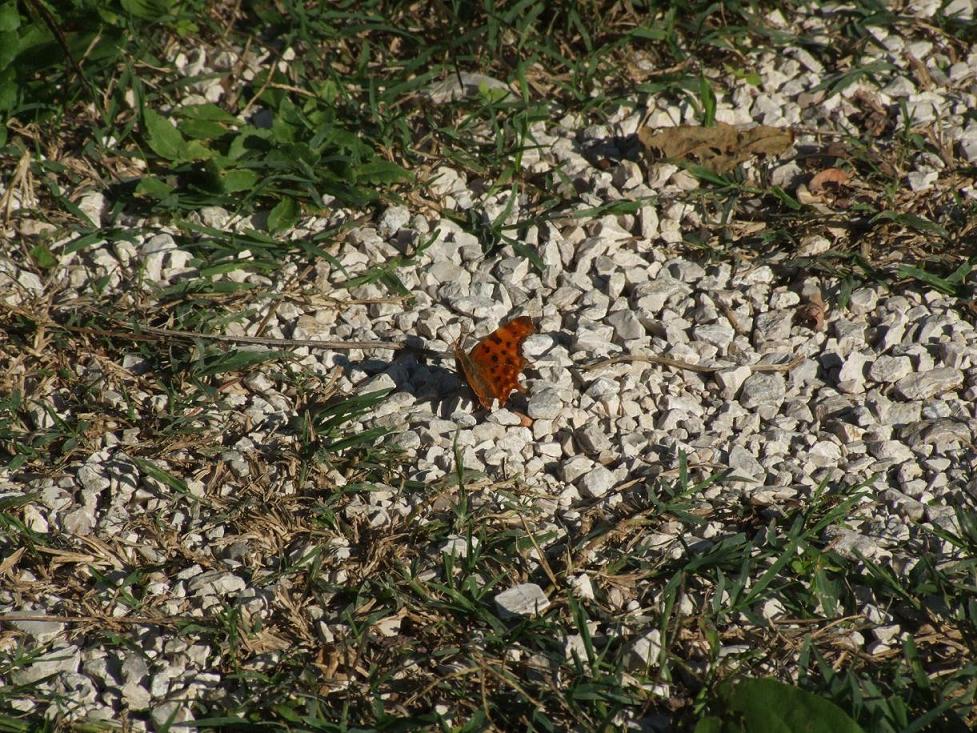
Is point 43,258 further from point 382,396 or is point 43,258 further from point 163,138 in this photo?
point 382,396

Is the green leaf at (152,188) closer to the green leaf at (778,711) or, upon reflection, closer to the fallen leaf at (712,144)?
the fallen leaf at (712,144)

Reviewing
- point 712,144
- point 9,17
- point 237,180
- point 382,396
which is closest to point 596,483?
point 382,396

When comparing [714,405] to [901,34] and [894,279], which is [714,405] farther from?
[901,34]

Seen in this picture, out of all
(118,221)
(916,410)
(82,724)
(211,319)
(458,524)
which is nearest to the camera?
(82,724)

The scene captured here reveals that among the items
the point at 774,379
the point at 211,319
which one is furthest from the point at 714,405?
the point at 211,319

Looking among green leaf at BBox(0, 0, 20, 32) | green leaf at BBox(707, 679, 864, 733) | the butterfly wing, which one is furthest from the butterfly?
green leaf at BBox(0, 0, 20, 32)

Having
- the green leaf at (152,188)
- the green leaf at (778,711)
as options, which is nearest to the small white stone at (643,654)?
the green leaf at (778,711)

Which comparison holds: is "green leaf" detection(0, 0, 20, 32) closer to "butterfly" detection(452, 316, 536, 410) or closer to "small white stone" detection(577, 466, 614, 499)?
"butterfly" detection(452, 316, 536, 410)
